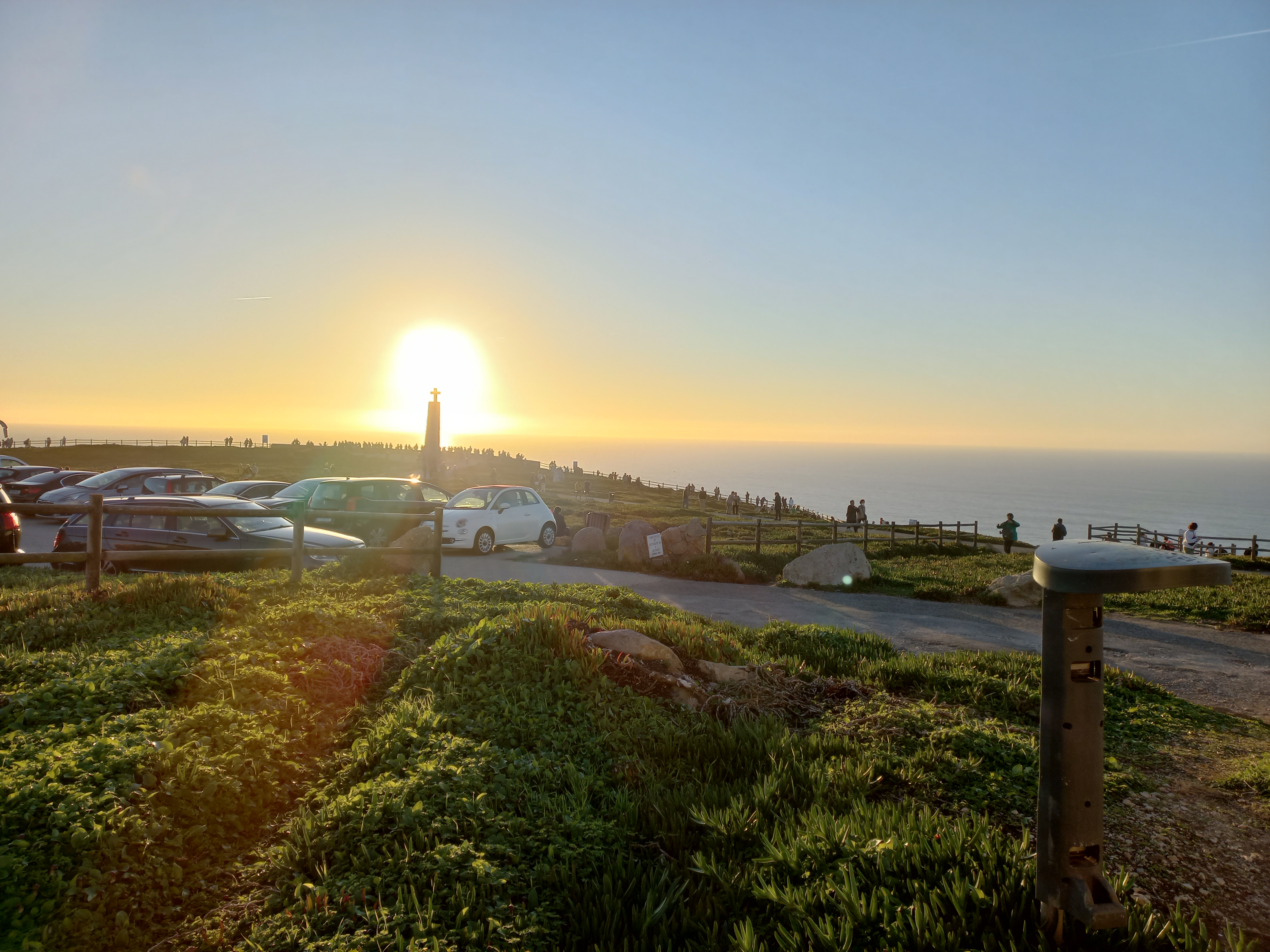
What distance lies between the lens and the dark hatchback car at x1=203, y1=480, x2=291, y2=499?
58.8 ft

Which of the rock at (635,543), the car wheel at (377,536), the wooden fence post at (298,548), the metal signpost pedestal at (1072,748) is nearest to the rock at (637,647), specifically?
the metal signpost pedestal at (1072,748)

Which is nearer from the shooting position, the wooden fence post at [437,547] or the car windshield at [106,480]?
the wooden fence post at [437,547]

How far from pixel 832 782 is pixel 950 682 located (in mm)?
2792

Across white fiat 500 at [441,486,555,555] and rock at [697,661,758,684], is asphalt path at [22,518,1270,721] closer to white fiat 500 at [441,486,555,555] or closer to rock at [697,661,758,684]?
white fiat 500 at [441,486,555,555]

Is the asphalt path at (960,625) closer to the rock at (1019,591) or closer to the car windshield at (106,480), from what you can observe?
the rock at (1019,591)

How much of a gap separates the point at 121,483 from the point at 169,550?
12.3m

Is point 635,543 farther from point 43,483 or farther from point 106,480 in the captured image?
point 43,483

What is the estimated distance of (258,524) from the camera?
40.6ft

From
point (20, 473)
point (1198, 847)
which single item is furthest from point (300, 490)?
point (1198, 847)

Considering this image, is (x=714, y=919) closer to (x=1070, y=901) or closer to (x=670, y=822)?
(x=670, y=822)

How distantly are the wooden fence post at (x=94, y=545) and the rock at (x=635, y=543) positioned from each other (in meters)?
10.7

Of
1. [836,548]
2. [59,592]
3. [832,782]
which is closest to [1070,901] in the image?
[832,782]

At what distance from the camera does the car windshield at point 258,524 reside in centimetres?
1182

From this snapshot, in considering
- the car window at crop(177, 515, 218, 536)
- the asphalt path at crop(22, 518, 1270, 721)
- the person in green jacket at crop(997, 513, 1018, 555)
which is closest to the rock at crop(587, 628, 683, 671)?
the asphalt path at crop(22, 518, 1270, 721)
